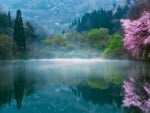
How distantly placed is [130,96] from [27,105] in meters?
4.41

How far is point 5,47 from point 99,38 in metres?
56.3

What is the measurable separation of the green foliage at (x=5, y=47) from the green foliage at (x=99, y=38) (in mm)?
46357

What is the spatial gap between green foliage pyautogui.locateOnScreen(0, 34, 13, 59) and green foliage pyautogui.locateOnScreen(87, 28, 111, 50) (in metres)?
46.4

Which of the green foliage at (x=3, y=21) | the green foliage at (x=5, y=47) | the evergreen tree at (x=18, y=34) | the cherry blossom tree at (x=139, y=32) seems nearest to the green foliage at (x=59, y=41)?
the green foliage at (x=3, y=21)

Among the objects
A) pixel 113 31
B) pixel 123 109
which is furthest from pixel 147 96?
pixel 113 31

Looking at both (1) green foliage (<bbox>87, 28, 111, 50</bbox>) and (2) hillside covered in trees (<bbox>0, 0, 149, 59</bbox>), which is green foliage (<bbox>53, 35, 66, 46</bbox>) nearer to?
(2) hillside covered in trees (<bbox>0, 0, 149, 59</bbox>)

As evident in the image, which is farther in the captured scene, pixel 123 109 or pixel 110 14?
pixel 110 14

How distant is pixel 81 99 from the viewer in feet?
66.5

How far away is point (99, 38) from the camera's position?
133m

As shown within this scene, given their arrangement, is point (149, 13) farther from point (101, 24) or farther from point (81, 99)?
point (101, 24)

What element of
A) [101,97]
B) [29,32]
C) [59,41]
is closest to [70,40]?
[59,41]

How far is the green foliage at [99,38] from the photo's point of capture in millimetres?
128150

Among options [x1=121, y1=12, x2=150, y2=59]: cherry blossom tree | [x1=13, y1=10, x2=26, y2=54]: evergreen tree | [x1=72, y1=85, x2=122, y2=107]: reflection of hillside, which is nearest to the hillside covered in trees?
[x1=13, y1=10, x2=26, y2=54]: evergreen tree

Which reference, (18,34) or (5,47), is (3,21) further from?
(5,47)
